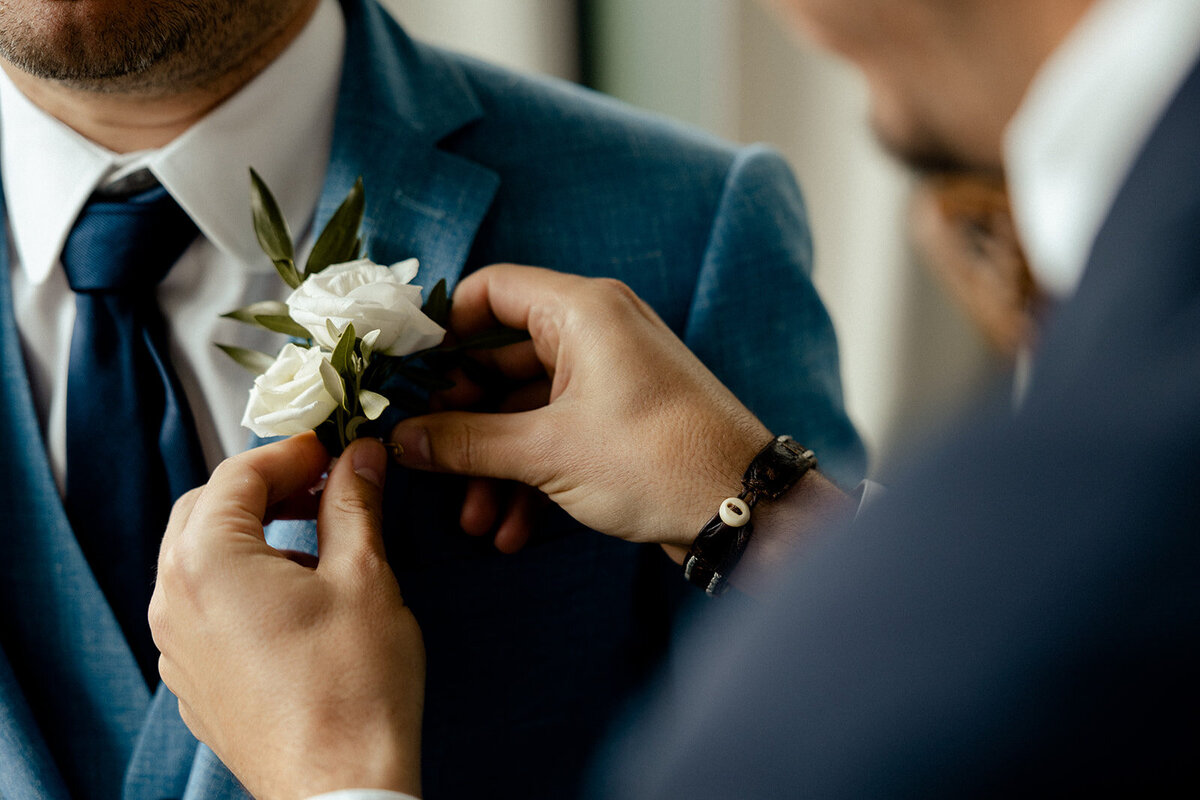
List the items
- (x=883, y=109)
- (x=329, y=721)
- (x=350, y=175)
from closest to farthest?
(x=329, y=721) < (x=883, y=109) < (x=350, y=175)

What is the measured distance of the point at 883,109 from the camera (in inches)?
32.8

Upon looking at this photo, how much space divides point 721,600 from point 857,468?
0.32 m

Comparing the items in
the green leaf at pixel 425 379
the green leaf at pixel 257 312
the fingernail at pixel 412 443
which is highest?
the green leaf at pixel 257 312

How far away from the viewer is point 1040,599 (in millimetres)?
341

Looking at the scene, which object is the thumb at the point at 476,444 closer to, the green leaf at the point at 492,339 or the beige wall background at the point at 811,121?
the green leaf at the point at 492,339

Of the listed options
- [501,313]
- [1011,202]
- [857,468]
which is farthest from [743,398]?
[1011,202]

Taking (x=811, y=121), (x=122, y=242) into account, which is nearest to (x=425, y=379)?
(x=122, y=242)

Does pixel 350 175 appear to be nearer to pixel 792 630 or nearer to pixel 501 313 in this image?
pixel 501 313

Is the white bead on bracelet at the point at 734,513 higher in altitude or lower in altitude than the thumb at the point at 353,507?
higher

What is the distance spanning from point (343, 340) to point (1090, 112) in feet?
2.01

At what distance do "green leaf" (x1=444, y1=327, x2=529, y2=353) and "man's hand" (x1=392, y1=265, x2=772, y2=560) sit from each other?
2 centimetres

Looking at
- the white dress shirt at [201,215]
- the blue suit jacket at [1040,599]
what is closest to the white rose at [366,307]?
the white dress shirt at [201,215]

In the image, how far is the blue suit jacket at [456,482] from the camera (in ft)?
3.00

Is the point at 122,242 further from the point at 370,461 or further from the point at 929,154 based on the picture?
the point at 929,154
